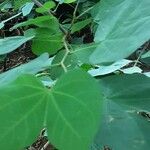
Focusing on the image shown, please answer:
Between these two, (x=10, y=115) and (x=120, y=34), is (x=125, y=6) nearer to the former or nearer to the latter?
(x=120, y=34)

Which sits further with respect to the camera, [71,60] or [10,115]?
[71,60]

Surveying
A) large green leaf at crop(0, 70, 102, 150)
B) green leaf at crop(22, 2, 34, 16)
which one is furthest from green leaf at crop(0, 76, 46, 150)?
green leaf at crop(22, 2, 34, 16)

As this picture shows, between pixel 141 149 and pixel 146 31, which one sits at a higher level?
pixel 146 31

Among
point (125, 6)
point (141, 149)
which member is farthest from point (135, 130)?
point (125, 6)

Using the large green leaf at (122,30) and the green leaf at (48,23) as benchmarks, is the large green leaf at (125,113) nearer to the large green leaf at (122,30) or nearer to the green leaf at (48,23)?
the large green leaf at (122,30)

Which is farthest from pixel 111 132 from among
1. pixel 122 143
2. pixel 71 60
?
pixel 71 60

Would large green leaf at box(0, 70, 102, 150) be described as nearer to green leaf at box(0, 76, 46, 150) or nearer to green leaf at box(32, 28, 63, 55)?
green leaf at box(0, 76, 46, 150)
